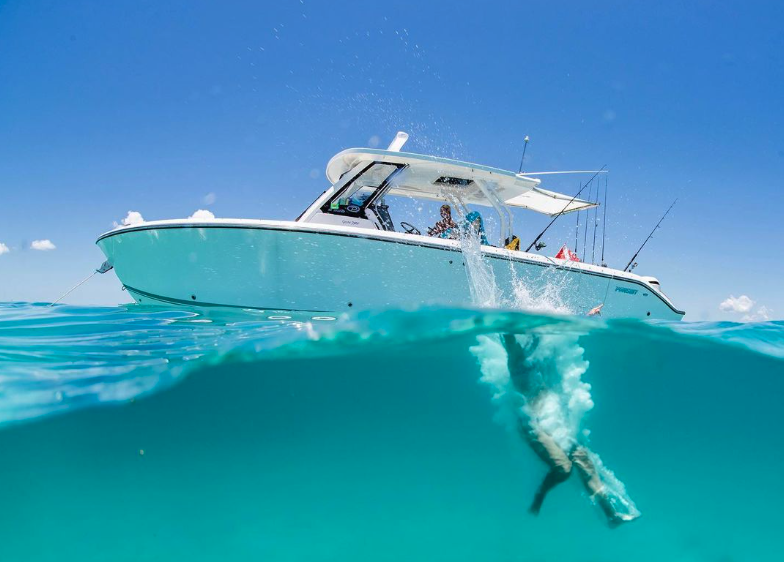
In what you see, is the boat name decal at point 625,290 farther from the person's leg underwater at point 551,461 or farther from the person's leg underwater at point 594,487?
the person's leg underwater at point 551,461

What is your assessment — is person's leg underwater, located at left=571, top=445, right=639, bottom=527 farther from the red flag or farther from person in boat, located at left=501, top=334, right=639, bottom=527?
the red flag

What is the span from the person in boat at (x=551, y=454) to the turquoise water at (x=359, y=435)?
93cm

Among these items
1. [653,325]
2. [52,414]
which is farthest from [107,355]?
[653,325]

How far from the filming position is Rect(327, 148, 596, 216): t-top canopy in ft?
27.2

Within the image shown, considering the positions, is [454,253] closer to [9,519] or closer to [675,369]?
[675,369]

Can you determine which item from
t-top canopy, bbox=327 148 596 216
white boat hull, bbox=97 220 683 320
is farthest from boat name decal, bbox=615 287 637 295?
white boat hull, bbox=97 220 683 320

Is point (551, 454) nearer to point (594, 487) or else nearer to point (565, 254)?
point (594, 487)

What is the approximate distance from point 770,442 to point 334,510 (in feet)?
36.4

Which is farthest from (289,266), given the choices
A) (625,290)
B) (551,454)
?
(625,290)

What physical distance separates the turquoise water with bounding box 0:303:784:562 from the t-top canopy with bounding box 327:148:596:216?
3.78 m

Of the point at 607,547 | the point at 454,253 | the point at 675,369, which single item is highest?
the point at 454,253

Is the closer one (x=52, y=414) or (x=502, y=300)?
(x=52, y=414)

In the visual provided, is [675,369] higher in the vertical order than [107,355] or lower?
lower

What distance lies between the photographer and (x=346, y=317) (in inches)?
214
